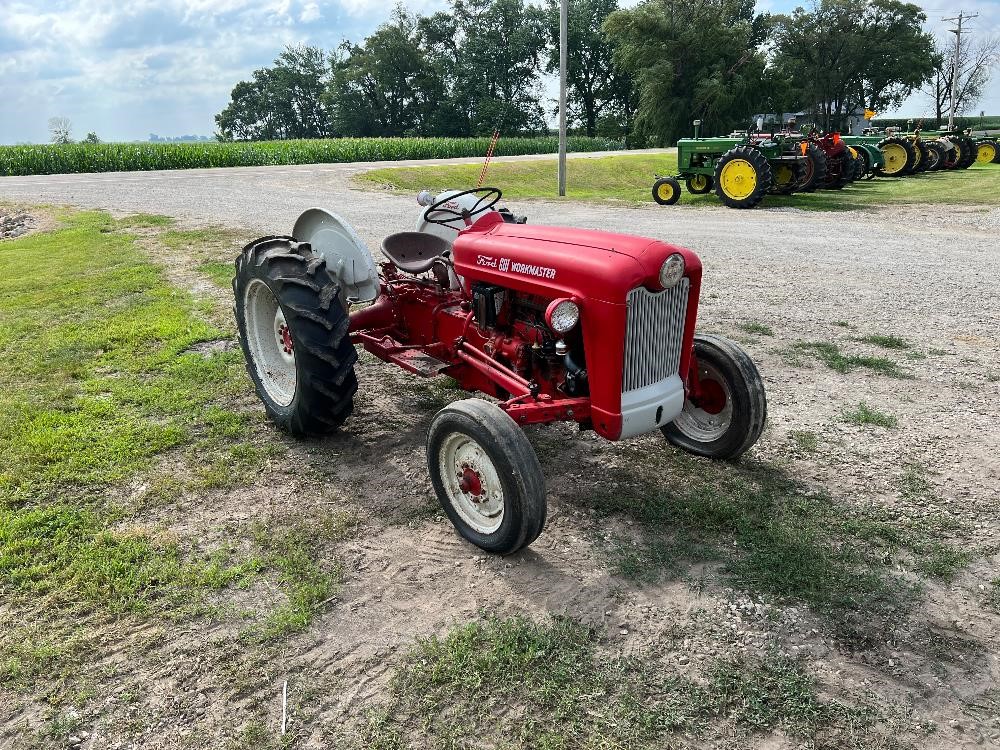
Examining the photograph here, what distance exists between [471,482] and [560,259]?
44.4 inches

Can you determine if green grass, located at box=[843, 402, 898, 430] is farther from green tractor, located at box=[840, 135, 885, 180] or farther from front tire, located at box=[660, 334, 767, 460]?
green tractor, located at box=[840, 135, 885, 180]

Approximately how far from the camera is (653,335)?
337cm

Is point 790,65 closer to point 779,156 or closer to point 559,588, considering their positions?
point 779,156

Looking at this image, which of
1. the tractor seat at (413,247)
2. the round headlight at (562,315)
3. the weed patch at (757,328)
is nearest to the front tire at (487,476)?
the round headlight at (562,315)

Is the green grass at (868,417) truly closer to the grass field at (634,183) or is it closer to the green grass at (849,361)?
the green grass at (849,361)

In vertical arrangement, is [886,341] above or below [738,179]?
below

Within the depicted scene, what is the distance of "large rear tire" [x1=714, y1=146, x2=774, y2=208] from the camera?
15445 millimetres

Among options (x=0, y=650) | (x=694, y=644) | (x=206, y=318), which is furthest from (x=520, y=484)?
(x=206, y=318)

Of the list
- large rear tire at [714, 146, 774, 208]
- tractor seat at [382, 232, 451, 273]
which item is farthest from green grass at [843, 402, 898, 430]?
large rear tire at [714, 146, 774, 208]

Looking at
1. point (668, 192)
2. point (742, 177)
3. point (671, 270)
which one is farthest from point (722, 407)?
point (668, 192)

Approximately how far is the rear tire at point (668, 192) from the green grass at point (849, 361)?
1197 centimetres

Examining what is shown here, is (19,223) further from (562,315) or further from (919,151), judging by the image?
(919,151)

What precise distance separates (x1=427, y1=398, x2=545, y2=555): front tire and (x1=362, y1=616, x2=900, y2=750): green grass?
1.65 ft

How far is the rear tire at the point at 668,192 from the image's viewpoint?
1731 centimetres
